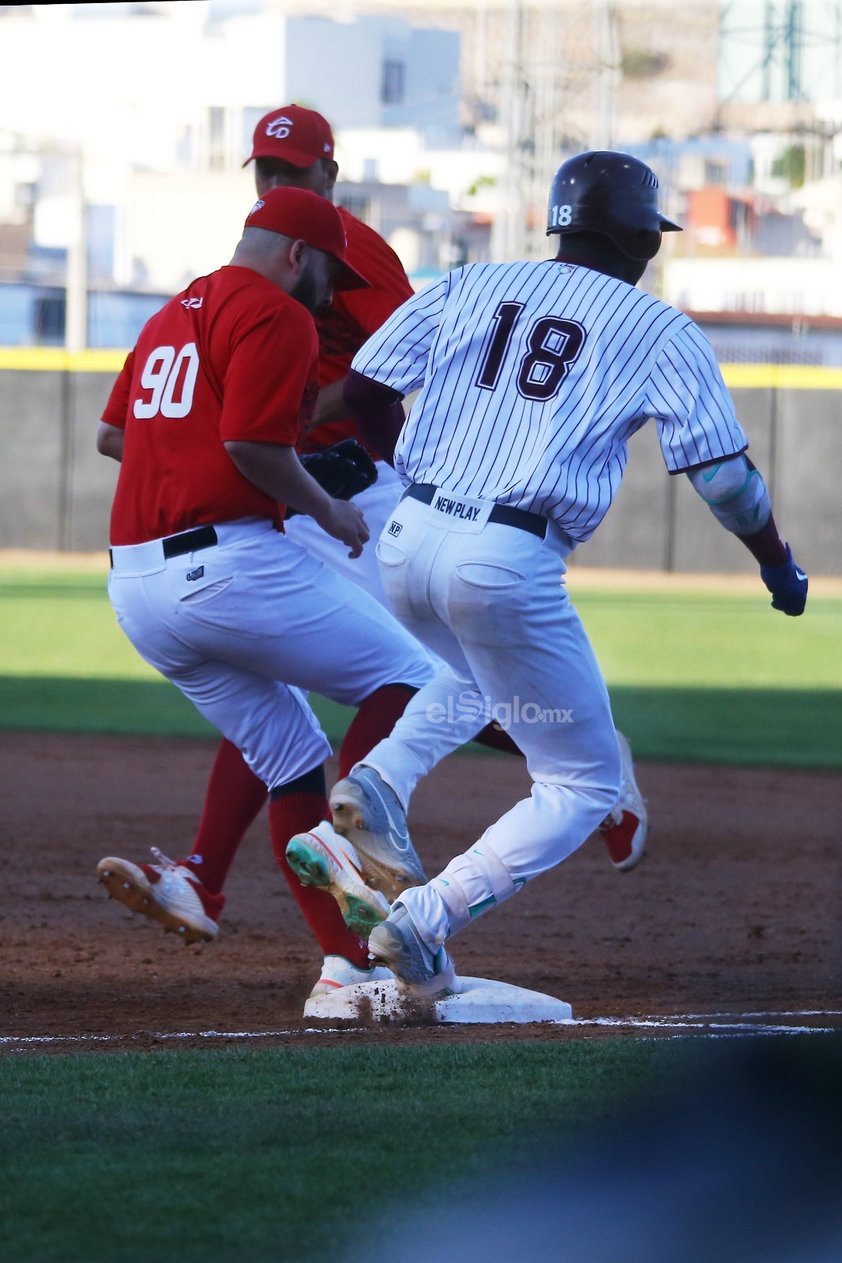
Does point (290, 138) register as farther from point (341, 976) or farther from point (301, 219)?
point (341, 976)

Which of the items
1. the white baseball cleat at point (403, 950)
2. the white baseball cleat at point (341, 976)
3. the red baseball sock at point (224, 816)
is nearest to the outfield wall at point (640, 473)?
the red baseball sock at point (224, 816)

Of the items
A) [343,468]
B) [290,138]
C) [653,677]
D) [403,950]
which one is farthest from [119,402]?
[653,677]

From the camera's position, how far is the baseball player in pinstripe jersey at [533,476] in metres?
3.24

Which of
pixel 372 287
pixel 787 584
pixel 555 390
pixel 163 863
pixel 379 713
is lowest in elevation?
pixel 163 863

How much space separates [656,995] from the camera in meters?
4.12

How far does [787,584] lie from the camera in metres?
3.53

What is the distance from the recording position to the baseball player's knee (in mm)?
3959

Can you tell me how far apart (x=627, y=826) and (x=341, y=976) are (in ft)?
3.21

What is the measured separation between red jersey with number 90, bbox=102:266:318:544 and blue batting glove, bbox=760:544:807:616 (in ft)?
3.36

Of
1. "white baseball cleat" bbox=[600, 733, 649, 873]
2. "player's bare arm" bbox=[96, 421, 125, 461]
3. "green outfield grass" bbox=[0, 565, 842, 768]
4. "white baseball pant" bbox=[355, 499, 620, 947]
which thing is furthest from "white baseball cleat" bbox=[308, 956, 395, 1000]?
"green outfield grass" bbox=[0, 565, 842, 768]

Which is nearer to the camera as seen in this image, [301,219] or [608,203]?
[608,203]

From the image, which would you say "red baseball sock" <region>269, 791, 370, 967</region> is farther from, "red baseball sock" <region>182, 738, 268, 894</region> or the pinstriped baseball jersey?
the pinstriped baseball jersey

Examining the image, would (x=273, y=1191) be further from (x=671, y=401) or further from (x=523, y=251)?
(x=523, y=251)

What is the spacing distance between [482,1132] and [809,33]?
34942 millimetres
